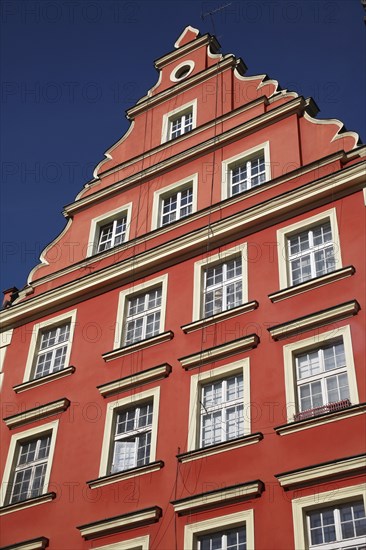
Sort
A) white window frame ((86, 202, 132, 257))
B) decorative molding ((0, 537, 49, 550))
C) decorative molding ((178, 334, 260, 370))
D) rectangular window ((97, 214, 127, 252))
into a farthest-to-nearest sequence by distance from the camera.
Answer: white window frame ((86, 202, 132, 257)) → rectangular window ((97, 214, 127, 252)) → decorative molding ((178, 334, 260, 370)) → decorative molding ((0, 537, 49, 550))

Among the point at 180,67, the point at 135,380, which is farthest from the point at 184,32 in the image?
the point at 135,380

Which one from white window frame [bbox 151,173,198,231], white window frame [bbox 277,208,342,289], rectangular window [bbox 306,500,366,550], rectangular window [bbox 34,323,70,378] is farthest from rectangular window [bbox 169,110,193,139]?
rectangular window [bbox 306,500,366,550]

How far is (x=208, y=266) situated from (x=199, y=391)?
356 centimetres

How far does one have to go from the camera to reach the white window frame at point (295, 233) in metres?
17.9

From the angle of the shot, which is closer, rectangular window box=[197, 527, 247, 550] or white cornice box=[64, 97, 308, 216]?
rectangular window box=[197, 527, 247, 550]

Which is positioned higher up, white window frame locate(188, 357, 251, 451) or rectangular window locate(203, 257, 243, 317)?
rectangular window locate(203, 257, 243, 317)

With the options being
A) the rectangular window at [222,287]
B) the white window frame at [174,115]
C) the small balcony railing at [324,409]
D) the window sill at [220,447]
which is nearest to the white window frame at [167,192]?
the white window frame at [174,115]

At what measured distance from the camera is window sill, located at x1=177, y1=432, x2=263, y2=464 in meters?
15.9

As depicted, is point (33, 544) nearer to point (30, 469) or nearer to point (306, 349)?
point (30, 469)

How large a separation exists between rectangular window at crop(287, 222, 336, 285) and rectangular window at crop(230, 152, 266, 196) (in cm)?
254

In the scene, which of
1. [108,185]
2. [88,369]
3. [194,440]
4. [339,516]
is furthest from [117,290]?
[339,516]

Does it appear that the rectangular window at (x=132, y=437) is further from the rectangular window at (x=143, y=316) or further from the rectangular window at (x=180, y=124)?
the rectangular window at (x=180, y=124)

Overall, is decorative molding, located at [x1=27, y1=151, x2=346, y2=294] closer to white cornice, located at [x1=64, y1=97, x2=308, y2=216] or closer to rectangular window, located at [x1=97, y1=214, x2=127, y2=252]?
rectangular window, located at [x1=97, y1=214, x2=127, y2=252]

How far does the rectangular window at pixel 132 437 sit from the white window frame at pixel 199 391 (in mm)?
1136
